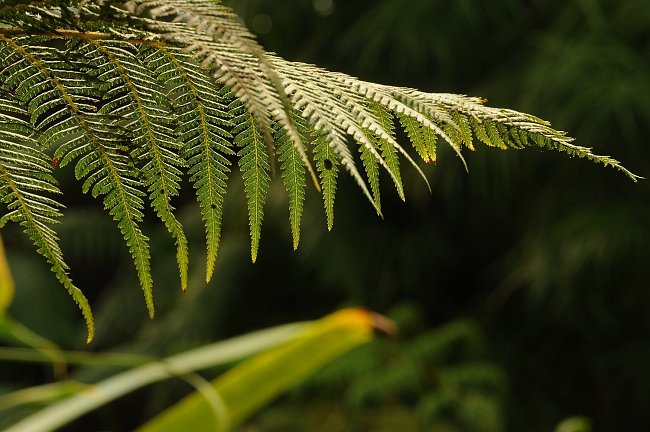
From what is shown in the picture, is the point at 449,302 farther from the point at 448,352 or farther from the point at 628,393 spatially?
the point at 628,393

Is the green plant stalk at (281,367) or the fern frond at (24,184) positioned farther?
the green plant stalk at (281,367)

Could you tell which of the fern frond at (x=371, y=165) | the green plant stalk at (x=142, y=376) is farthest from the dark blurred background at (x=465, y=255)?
the fern frond at (x=371, y=165)

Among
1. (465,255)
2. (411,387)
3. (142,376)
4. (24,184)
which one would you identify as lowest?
(411,387)

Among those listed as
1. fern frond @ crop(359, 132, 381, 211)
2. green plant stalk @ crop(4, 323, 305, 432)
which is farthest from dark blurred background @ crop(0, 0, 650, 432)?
fern frond @ crop(359, 132, 381, 211)

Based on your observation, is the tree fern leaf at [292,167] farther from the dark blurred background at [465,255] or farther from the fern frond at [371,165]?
the dark blurred background at [465,255]

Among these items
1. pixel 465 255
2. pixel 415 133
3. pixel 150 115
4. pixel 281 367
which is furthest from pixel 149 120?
pixel 465 255

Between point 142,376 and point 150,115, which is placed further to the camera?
point 142,376

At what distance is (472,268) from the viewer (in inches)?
100

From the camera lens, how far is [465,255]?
250 centimetres

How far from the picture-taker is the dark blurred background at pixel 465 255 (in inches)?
80.0

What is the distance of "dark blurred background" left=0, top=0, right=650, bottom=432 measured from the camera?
2033 millimetres

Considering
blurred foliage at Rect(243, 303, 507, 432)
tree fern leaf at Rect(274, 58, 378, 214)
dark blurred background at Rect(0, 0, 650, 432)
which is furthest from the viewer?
dark blurred background at Rect(0, 0, 650, 432)

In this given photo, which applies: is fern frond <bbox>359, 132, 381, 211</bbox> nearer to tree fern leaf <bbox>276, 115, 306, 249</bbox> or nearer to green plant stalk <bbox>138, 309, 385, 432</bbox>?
tree fern leaf <bbox>276, 115, 306, 249</bbox>

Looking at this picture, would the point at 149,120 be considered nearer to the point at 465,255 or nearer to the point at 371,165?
the point at 371,165
